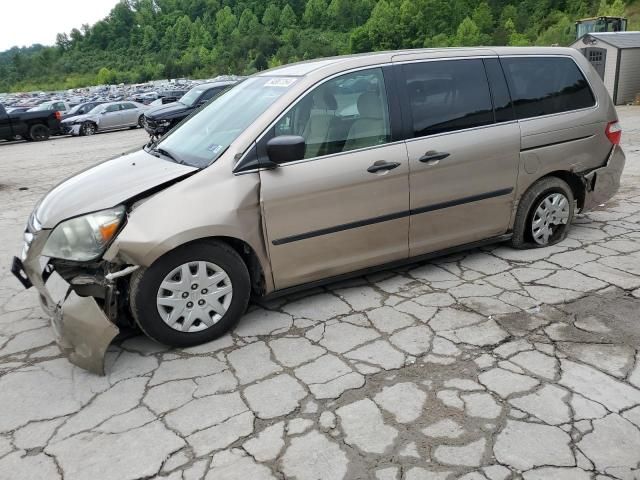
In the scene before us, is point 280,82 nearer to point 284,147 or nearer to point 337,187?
point 284,147

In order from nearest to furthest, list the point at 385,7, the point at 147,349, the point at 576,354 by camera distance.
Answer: the point at 576,354 → the point at 147,349 → the point at 385,7

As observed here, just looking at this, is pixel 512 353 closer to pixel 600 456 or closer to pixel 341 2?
pixel 600 456

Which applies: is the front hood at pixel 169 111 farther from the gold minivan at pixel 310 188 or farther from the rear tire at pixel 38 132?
the gold minivan at pixel 310 188

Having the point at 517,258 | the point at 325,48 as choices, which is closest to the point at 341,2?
the point at 325,48

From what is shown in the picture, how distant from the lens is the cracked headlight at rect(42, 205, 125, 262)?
3.16m

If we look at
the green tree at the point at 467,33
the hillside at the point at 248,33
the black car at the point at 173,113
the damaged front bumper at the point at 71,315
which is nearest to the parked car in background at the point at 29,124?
the black car at the point at 173,113

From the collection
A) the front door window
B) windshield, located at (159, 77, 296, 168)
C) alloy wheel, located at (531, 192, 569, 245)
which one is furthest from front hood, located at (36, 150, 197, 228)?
alloy wheel, located at (531, 192, 569, 245)

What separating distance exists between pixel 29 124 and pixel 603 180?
63.6ft

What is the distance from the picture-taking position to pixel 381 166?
373 cm

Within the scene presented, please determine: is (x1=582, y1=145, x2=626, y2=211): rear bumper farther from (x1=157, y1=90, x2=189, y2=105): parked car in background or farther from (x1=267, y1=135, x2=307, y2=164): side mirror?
(x1=157, y1=90, x2=189, y2=105): parked car in background

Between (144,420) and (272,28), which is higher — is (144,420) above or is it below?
below

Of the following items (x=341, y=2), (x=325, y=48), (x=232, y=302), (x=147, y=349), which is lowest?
(x=147, y=349)

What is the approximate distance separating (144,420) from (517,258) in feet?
10.9

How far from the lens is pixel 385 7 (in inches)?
4363
